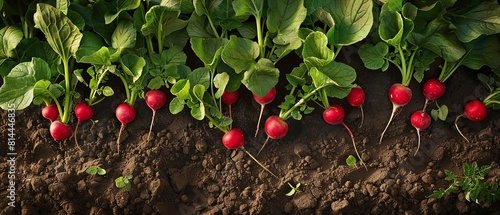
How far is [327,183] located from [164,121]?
57cm

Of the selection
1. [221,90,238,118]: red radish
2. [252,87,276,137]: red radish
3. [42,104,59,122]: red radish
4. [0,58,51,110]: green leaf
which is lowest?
[42,104,59,122]: red radish

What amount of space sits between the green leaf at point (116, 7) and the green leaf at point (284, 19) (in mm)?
415

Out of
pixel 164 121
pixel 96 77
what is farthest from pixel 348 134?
pixel 96 77

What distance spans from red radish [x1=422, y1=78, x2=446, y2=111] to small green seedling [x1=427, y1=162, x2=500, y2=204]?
9.2 inches

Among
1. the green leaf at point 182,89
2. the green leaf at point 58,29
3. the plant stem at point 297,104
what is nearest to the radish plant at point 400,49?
the plant stem at point 297,104

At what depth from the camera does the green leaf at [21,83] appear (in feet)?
5.79

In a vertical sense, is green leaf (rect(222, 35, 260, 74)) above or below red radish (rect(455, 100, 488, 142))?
above

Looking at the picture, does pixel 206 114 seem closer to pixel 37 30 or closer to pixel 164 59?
pixel 164 59

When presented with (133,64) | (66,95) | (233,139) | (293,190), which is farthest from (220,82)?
(66,95)

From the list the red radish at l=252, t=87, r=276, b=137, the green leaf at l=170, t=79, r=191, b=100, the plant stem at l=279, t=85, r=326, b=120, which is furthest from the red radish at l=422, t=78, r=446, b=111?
the green leaf at l=170, t=79, r=191, b=100

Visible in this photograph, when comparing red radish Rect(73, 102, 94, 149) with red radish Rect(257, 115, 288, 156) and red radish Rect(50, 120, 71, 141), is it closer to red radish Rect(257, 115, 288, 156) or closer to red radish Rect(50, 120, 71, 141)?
red radish Rect(50, 120, 71, 141)

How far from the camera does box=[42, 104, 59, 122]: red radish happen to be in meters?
1.86

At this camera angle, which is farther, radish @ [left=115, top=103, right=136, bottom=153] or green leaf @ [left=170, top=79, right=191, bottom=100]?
radish @ [left=115, top=103, right=136, bottom=153]

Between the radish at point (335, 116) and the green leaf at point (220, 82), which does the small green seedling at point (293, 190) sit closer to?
the radish at point (335, 116)
